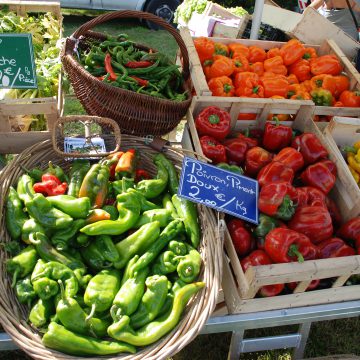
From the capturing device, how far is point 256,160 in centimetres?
264

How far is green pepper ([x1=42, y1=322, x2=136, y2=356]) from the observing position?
1728 mm

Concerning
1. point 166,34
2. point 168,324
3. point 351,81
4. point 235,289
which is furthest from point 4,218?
point 166,34

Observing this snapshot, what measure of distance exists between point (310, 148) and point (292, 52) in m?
1.32

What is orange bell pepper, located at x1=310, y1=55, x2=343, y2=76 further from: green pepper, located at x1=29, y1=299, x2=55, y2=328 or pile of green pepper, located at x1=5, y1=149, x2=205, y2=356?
green pepper, located at x1=29, y1=299, x2=55, y2=328

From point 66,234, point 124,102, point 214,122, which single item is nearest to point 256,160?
point 214,122

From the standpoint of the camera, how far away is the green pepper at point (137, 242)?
2092 mm

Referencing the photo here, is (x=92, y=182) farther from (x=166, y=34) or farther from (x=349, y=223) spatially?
(x=166, y=34)

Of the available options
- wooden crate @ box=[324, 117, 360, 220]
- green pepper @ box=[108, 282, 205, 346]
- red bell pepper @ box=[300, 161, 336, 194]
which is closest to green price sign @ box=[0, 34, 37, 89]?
green pepper @ box=[108, 282, 205, 346]

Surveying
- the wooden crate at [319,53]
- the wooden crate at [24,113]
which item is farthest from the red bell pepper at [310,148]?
the wooden crate at [24,113]

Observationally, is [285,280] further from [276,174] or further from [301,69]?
[301,69]

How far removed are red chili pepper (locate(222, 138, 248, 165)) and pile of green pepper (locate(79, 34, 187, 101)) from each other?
50 cm

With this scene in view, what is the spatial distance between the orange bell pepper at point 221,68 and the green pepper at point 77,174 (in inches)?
55.7

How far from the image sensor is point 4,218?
2.20 meters

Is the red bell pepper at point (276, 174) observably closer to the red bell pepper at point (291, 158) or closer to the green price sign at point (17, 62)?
the red bell pepper at point (291, 158)
